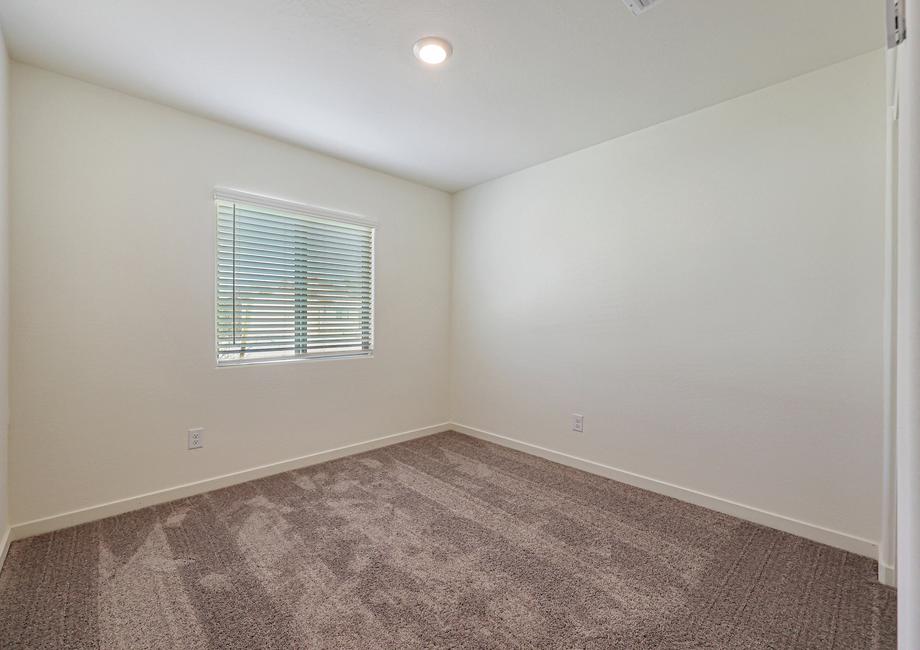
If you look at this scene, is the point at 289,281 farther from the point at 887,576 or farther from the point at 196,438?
the point at 887,576

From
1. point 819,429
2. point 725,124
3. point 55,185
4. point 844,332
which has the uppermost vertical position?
point 725,124

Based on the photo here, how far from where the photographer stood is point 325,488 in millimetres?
2898

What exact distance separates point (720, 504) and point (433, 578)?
6.10 ft

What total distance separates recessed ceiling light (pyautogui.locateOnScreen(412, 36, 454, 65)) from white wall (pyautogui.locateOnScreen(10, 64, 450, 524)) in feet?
5.06

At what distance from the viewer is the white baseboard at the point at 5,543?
78.0 inches

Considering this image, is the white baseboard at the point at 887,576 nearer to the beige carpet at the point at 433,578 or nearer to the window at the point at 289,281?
the beige carpet at the point at 433,578

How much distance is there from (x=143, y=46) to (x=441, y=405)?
11.4 feet

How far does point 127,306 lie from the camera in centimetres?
252

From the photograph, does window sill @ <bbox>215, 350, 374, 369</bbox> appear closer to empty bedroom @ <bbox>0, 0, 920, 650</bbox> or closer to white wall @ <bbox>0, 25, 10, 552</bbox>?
empty bedroom @ <bbox>0, 0, 920, 650</bbox>

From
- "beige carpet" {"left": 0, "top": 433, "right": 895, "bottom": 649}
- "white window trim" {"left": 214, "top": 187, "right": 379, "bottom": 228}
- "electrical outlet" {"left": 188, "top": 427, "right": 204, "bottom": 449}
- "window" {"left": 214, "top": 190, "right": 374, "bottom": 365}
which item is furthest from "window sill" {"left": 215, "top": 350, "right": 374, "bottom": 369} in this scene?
"white window trim" {"left": 214, "top": 187, "right": 379, "bottom": 228}


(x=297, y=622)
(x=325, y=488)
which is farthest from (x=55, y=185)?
(x=297, y=622)

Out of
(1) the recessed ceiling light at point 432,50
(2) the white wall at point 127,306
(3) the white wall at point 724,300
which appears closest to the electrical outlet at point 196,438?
(2) the white wall at point 127,306

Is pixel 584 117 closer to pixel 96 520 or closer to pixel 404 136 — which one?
pixel 404 136

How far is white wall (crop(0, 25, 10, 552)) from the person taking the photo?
6.58 ft
